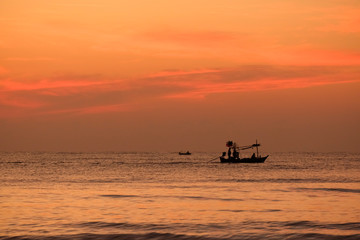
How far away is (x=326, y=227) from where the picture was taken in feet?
96.8

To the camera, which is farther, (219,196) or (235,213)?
(219,196)

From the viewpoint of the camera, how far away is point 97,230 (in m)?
28.6

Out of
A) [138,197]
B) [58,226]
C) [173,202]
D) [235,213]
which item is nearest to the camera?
[58,226]

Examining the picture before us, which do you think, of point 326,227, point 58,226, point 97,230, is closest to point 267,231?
point 326,227

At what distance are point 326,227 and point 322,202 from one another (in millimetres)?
13046

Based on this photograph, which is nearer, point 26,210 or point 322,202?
point 26,210

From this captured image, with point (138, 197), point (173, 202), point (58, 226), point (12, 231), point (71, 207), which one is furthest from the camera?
point (138, 197)

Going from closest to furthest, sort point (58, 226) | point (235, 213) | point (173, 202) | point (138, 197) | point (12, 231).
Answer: point (12, 231)
point (58, 226)
point (235, 213)
point (173, 202)
point (138, 197)

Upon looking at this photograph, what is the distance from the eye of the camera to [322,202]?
42156 mm

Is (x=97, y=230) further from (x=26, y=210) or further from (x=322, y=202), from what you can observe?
(x=322, y=202)

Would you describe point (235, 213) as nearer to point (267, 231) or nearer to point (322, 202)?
point (267, 231)

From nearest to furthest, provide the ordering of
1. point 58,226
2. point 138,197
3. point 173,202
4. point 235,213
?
point 58,226, point 235,213, point 173,202, point 138,197

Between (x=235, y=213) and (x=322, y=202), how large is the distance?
34.4ft

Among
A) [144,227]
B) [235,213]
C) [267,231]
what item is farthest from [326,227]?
[144,227]
